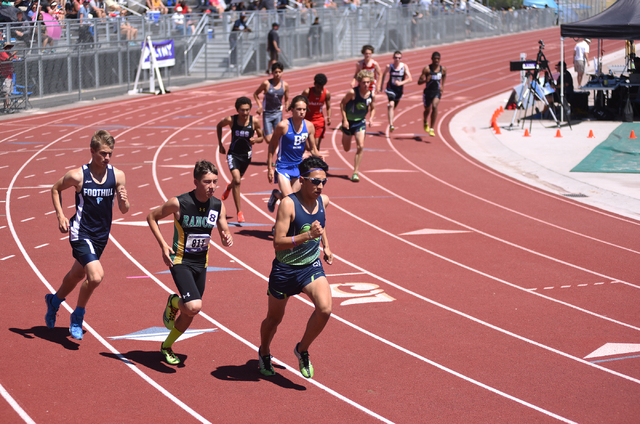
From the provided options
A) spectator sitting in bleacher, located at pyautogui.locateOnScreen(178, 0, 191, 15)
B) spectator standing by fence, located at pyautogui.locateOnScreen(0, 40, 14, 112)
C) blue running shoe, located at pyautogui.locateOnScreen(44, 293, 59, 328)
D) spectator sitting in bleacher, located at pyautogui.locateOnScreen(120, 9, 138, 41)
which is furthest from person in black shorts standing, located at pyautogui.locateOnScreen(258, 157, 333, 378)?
spectator sitting in bleacher, located at pyautogui.locateOnScreen(178, 0, 191, 15)

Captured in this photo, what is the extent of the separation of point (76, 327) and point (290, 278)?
2.30 metres

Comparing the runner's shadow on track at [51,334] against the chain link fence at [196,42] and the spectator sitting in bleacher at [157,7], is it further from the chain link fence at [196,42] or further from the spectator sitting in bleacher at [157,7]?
the spectator sitting in bleacher at [157,7]

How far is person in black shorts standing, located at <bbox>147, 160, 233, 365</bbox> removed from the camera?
20.8 feet

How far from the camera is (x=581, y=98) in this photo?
23.1m

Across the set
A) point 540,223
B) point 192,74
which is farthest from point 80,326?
point 192,74

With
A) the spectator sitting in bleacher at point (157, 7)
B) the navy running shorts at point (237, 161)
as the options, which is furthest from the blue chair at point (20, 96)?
the navy running shorts at point (237, 161)

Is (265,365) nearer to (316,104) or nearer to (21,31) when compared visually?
(316,104)

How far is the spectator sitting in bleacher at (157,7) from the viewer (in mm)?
32812

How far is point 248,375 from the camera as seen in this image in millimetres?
6645

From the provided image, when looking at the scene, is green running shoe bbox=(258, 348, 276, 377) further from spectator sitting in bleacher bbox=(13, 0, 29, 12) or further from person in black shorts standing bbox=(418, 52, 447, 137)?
spectator sitting in bleacher bbox=(13, 0, 29, 12)

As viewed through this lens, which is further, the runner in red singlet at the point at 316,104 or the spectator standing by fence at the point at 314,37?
the spectator standing by fence at the point at 314,37

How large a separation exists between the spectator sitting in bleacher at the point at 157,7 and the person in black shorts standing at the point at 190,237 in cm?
2804

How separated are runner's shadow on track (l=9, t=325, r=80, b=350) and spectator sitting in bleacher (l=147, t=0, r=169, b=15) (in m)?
27.1

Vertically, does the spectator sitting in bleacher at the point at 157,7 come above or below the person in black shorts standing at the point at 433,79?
above
